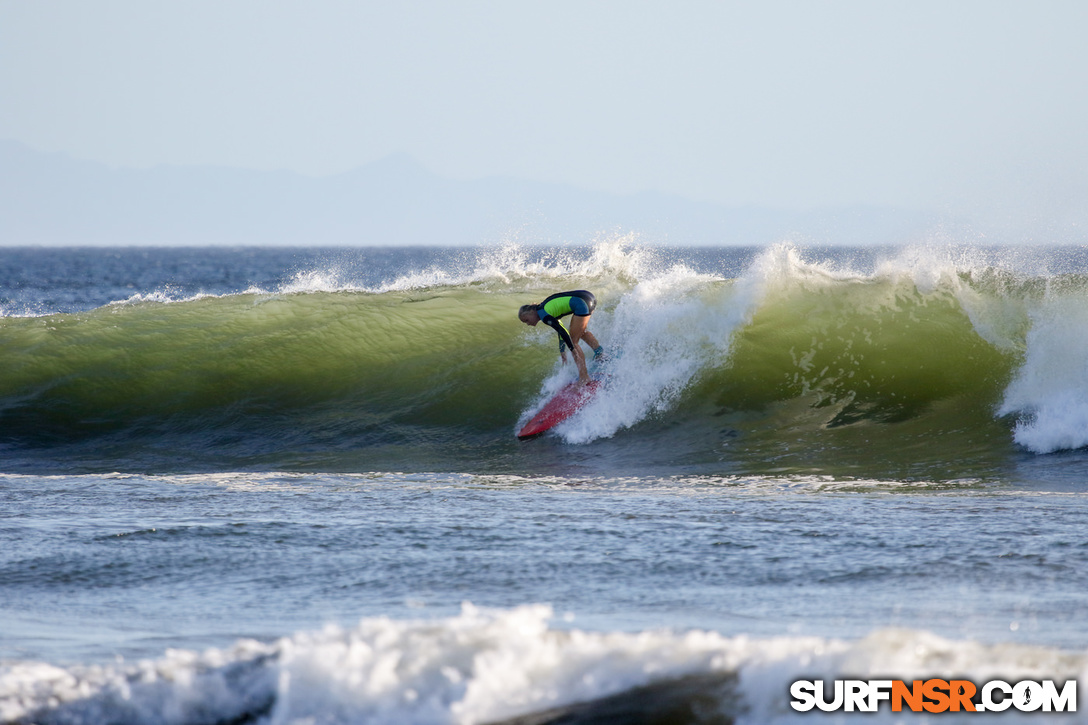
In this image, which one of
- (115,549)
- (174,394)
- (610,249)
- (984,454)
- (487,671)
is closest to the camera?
(487,671)

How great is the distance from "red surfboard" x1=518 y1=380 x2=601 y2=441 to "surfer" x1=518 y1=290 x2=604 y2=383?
0.12 metres

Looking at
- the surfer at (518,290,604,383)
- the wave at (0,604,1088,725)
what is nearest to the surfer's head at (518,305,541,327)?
the surfer at (518,290,604,383)

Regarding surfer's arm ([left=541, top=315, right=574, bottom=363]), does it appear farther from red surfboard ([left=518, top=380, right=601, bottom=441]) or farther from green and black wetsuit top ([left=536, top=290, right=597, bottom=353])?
red surfboard ([left=518, top=380, right=601, bottom=441])

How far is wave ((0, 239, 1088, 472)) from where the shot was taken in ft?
32.9

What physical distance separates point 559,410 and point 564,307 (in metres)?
1.08

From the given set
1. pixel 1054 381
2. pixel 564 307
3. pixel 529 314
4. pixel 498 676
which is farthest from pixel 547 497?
pixel 1054 381

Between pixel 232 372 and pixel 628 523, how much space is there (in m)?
8.25

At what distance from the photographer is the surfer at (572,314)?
34.0 ft

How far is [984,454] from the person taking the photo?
8828 mm

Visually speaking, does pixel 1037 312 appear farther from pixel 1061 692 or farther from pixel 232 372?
pixel 232 372

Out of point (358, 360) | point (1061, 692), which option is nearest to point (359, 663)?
point (1061, 692)

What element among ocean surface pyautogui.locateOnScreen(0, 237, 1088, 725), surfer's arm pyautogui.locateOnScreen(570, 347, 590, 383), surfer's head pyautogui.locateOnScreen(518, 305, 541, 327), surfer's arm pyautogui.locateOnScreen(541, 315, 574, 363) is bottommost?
ocean surface pyautogui.locateOnScreen(0, 237, 1088, 725)

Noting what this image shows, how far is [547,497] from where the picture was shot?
24.3 feet

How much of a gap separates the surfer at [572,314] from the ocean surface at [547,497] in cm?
50
